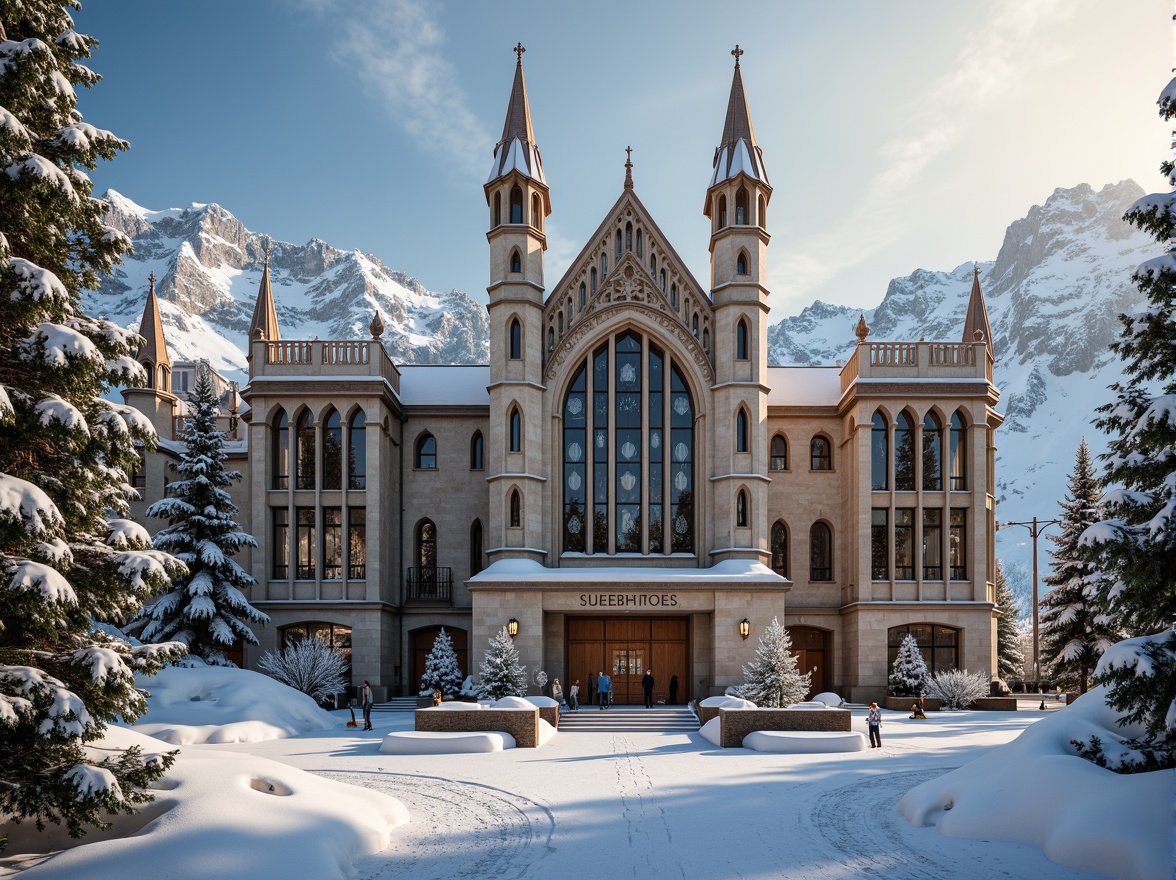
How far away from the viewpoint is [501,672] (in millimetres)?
30281

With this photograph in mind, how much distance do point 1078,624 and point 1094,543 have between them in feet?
85.9

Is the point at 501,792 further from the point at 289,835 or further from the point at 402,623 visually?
the point at 402,623

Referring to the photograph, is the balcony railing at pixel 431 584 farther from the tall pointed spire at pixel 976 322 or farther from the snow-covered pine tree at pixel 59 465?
the snow-covered pine tree at pixel 59 465

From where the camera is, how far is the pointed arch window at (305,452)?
38.3 meters

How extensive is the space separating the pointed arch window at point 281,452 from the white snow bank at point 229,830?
76.4ft

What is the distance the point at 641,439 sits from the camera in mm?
37188

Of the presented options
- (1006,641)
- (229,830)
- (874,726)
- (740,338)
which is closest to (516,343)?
(740,338)

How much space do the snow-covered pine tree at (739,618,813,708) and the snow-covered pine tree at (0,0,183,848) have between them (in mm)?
18940

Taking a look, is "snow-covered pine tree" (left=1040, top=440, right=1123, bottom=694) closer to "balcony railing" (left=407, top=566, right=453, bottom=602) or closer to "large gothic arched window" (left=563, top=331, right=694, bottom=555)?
"large gothic arched window" (left=563, top=331, right=694, bottom=555)

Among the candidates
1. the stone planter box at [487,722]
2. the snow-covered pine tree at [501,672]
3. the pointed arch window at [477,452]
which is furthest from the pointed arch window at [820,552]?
the stone planter box at [487,722]

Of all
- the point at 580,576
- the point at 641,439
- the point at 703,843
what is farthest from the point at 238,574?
the point at 703,843

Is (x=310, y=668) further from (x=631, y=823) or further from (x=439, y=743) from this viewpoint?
(x=631, y=823)

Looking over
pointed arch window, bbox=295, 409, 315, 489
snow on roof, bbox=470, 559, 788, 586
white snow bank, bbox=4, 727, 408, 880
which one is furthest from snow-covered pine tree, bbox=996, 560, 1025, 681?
white snow bank, bbox=4, 727, 408, 880

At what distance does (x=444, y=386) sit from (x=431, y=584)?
8.63m
